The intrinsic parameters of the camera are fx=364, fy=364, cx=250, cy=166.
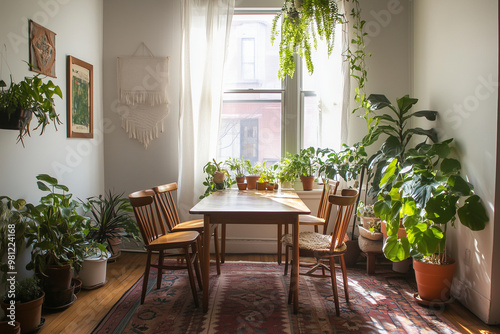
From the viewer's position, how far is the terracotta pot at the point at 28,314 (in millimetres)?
2201

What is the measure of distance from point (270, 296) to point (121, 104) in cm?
262

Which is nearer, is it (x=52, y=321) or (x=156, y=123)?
(x=52, y=321)

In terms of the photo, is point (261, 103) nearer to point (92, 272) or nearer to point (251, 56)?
point (251, 56)

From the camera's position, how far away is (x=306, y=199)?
396 cm

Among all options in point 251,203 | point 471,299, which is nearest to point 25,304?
point 251,203

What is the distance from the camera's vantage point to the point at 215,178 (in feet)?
11.9

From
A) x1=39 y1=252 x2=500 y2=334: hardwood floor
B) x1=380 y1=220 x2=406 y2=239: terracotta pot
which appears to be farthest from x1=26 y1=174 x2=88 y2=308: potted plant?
x1=380 y1=220 x2=406 y2=239: terracotta pot

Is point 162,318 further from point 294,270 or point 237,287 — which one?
point 294,270

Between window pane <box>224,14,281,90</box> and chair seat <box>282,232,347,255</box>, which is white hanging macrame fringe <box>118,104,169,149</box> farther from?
chair seat <box>282,232,347,255</box>

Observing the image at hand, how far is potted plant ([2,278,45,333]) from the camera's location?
7.18 ft

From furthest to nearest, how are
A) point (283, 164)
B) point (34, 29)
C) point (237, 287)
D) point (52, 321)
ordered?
point (283, 164) < point (237, 287) < point (34, 29) < point (52, 321)

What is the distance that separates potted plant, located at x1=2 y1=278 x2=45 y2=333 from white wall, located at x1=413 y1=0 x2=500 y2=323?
2.95 metres

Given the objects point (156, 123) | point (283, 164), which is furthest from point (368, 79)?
point (156, 123)

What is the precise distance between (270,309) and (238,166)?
5.50ft
